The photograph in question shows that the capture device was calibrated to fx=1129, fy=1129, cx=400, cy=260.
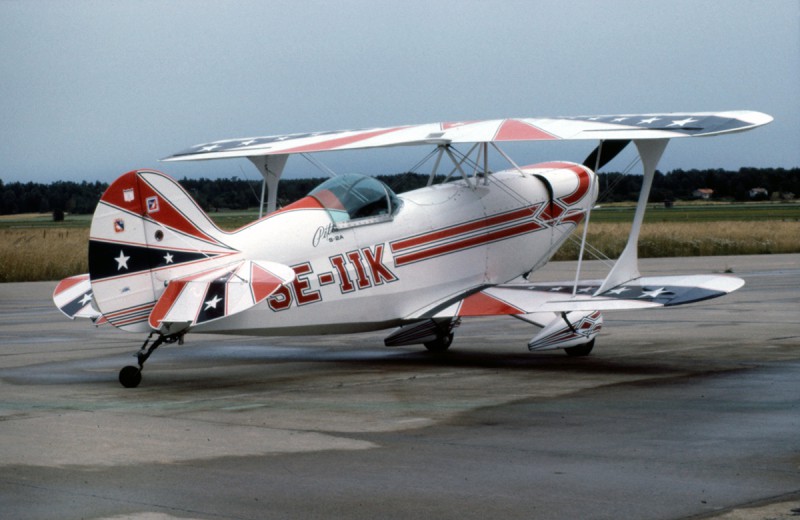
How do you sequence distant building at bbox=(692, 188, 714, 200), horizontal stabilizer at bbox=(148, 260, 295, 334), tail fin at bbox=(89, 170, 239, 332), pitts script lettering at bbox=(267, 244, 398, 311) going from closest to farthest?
horizontal stabilizer at bbox=(148, 260, 295, 334) < tail fin at bbox=(89, 170, 239, 332) < pitts script lettering at bbox=(267, 244, 398, 311) < distant building at bbox=(692, 188, 714, 200)

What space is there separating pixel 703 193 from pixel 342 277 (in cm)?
14279

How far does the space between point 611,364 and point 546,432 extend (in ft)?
15.1

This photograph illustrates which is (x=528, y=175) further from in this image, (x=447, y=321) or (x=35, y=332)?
(x=35, y=332)

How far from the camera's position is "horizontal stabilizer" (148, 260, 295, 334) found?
10.8m

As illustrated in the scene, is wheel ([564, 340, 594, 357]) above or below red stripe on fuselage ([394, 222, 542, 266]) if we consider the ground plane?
below

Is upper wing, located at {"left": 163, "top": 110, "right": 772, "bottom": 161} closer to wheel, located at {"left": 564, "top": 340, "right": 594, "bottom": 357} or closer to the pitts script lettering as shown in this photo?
the pitts script lettering

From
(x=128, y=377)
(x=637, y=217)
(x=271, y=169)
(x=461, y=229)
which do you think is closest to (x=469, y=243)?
(x=461, y=229)

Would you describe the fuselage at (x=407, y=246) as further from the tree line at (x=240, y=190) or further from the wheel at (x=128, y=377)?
the tree line at (x=240, y=190)

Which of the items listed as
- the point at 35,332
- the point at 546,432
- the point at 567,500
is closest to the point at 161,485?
the point at 567,500

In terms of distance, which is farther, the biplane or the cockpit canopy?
the cockpit canopy

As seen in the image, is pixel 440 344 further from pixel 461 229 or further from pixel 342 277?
pixel 342 277

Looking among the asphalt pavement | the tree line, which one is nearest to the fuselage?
the asphalt pavement

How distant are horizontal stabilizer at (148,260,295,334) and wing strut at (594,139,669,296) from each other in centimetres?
416

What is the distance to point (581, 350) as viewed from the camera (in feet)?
46.6
